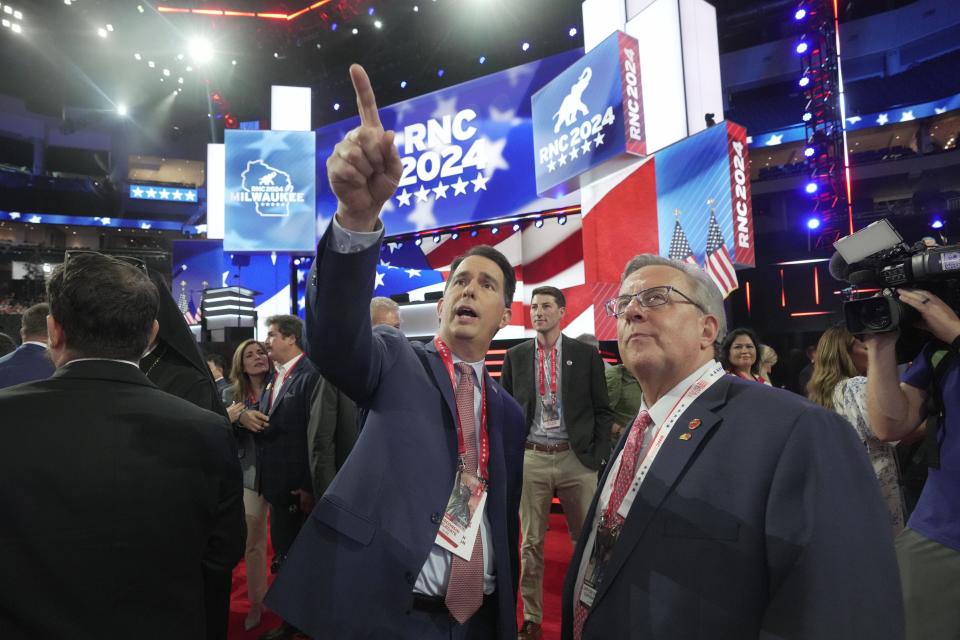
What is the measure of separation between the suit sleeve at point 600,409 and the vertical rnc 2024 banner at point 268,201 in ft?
29.8

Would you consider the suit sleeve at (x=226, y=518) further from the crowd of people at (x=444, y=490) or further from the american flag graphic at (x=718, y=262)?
the american flag graphic at (x=718, y=262)

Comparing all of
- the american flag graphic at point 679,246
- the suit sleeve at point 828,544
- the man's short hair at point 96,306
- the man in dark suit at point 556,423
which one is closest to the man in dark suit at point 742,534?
the suit sleeve at point 828,544

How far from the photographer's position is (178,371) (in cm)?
216

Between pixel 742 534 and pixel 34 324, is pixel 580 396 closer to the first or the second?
pixel 742 534

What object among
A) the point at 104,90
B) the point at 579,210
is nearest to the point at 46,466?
the point at 579,210

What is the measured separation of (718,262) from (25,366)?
567 cm

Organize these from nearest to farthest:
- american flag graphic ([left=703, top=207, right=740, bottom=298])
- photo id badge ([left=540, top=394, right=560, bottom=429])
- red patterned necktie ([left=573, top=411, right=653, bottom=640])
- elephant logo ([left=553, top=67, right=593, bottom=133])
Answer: red patterned necktie ([left=573, top=411, right=653, bottom=640]), photo id badge ([left=540, top=394, right=560, bottom=429]), american flag graphic ([left=703, top=207, right=740, bottom=298]), elephant logo ([left=553, top=67, right=593, bottom=133])

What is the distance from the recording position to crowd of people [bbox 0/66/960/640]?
3.85 ft

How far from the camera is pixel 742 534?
1.18 m

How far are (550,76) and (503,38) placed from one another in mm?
3614

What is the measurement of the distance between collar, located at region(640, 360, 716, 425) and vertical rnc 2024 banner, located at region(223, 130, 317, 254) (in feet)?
37.1

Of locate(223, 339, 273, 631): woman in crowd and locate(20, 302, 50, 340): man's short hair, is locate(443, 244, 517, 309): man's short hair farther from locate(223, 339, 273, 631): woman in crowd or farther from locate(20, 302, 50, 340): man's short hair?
locate(223, 339, 273, 631): woman in crowd

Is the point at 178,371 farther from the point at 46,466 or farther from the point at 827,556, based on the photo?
the point at 827,556

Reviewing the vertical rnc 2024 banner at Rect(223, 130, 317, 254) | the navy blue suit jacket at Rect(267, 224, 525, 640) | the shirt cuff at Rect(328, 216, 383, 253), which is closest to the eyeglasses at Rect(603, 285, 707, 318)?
the navy blue suit jacket at Rect(267, 224, 525, 640)
